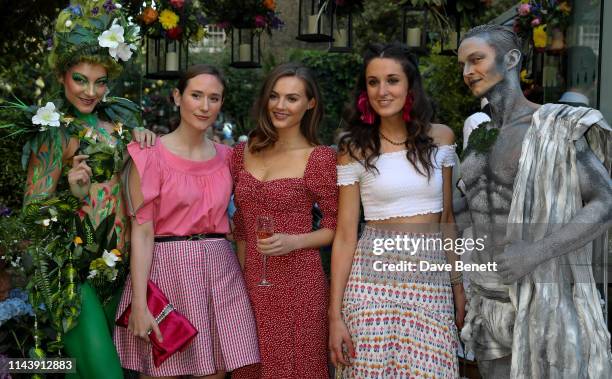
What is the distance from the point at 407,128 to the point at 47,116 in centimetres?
167

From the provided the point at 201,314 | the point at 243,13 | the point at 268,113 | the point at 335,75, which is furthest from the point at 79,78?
the point at 335,75

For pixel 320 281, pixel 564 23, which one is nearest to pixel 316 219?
pixel 320 281

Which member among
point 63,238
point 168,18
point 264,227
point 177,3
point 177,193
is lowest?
point 63,238

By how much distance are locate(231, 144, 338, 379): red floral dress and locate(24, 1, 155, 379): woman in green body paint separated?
2.06 feet

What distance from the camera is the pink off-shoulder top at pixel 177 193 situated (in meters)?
3.65

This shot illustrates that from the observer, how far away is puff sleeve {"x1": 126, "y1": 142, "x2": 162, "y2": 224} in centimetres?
362

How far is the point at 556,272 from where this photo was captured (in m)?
2.89

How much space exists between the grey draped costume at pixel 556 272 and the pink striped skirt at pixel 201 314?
1302 millimetres

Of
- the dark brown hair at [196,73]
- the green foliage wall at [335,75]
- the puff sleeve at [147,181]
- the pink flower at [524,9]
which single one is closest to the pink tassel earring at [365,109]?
the dark brown hair at [196,73]

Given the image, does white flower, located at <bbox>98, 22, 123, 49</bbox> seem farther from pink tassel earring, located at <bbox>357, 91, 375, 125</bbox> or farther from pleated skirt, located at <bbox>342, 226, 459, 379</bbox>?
pleated skirt, located at <bbox>342, 226, 459, 379</bbox>

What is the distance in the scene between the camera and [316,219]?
4.34m

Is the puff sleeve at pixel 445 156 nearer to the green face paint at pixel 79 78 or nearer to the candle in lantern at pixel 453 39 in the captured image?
the green face paint at pixel 79 78

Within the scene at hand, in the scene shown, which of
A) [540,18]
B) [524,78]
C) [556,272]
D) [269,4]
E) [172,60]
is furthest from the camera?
[269,4]

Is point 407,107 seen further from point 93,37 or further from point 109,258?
point 93,37
